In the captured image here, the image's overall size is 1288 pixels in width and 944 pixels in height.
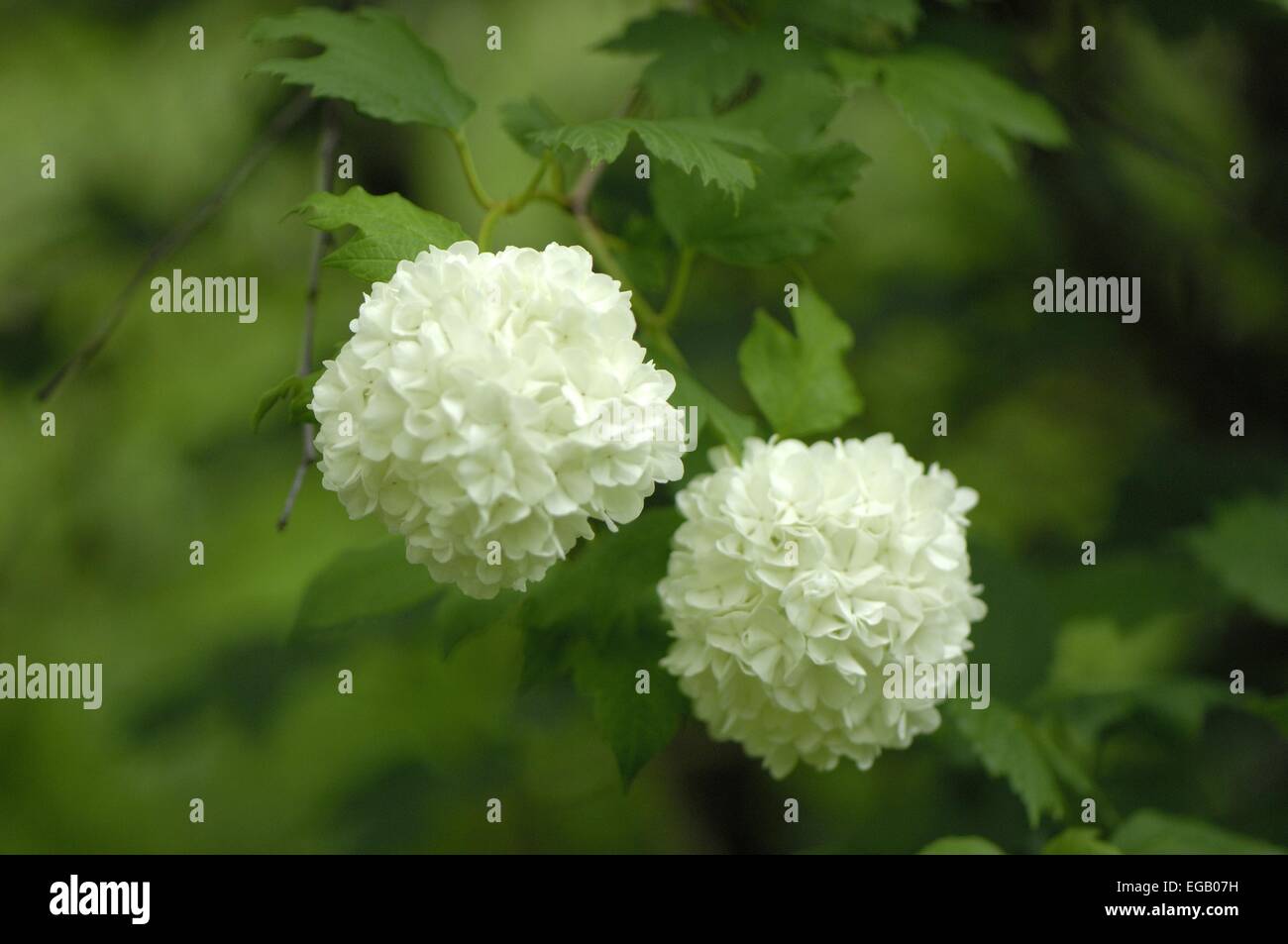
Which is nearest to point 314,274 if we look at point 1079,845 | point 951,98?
point 951,98

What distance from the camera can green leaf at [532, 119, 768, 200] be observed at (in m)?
1.56

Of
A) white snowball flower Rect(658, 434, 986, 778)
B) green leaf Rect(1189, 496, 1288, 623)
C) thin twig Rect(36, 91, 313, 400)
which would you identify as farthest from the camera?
green leaf Rect(1189, 496, 1288, 623)

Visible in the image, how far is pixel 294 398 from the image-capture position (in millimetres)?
1550

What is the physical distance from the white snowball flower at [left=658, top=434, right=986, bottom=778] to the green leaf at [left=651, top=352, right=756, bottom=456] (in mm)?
43

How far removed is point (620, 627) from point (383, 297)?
65 cm

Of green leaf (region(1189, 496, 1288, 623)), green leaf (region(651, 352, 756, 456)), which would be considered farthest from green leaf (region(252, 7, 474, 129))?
green leaf (region(1189, 496, 1288, 623))

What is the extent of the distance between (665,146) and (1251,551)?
2.17m

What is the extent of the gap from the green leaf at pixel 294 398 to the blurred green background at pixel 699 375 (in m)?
1.48

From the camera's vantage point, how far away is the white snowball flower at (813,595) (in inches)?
64.6

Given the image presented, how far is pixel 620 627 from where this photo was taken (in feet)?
5.95

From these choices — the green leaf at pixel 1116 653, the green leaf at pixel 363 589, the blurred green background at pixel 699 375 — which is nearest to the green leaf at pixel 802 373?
the green leaf at pixel 363 589

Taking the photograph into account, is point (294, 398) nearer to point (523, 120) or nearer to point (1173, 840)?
point (523, 120)

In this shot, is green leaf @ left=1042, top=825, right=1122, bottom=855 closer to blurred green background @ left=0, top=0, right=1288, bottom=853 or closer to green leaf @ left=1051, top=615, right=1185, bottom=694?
blurred green background @ left=0, top=0, right=1288, bottom=853

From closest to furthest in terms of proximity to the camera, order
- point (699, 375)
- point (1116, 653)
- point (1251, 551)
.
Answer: point (1251, 551), point (699, 375), point (1116, 653)
